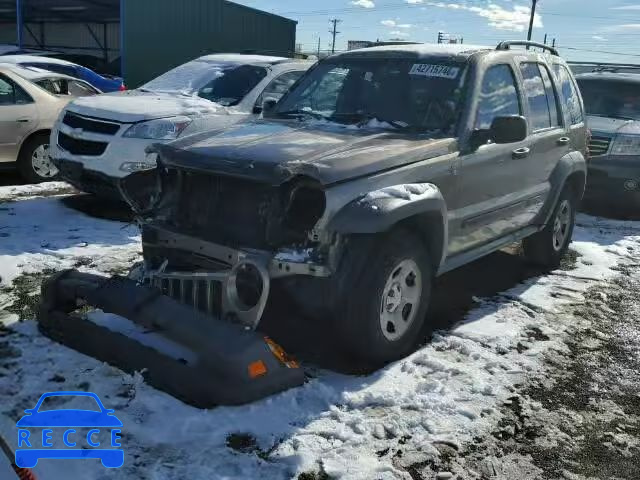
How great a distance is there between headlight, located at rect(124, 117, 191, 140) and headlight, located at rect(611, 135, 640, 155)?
21.1 ft

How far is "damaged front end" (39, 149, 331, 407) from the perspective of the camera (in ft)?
11.1

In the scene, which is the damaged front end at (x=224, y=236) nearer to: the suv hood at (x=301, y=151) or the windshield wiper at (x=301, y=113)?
the suv hood at (x=301, y=151)

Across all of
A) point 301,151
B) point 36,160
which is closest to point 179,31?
point 36,160

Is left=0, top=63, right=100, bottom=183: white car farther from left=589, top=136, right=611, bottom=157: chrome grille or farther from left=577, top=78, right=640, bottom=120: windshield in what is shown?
left=577, top=78, right=640, bottom=120: windshield

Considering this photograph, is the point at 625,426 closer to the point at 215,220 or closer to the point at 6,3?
the point at 215,220

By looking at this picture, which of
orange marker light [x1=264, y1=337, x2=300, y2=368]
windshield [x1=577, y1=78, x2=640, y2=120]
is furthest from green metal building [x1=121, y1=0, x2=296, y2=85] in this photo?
orange marker light [x1=264, y1=337, x2=300, y2=368]

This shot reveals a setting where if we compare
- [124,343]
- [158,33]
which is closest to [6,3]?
[158,33]

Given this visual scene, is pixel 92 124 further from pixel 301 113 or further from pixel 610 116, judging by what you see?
pixel 610 116

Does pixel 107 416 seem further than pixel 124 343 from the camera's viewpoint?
No

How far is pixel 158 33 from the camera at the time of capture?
2169 cm

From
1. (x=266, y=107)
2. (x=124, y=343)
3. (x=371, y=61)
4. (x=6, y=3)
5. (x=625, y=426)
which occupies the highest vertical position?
(x=6, y=3)

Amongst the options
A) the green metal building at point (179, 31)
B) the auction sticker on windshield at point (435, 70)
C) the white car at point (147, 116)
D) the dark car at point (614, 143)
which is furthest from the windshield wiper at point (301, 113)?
the green metal building at point (179, 31)

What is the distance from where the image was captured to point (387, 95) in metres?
4.90

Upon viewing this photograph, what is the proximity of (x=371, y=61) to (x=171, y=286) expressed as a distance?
2428 millimetres
